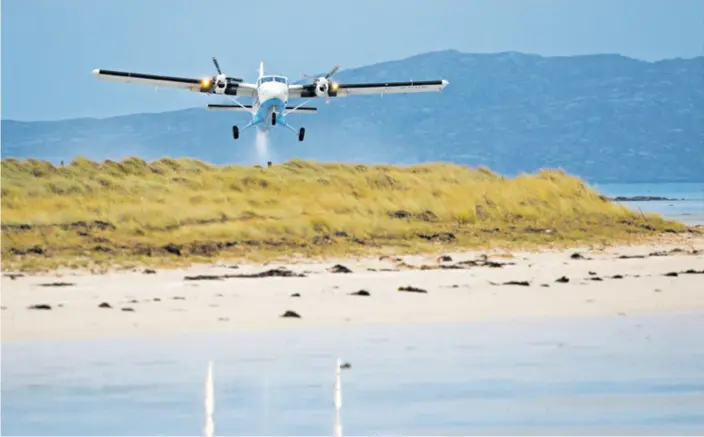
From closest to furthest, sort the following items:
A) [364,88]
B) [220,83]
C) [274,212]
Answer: [274,212] < [220,83] < [364,88]

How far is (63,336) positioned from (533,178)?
23.6 meters

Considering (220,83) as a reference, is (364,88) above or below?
above

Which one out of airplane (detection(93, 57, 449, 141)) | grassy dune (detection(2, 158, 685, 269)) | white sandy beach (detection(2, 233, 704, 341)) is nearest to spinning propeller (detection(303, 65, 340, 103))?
airplane (detection(93, 57, 449, 141))

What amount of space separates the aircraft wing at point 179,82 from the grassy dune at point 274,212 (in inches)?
365

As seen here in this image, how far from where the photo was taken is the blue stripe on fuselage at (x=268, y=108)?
137 ft

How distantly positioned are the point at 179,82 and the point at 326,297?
28.2 meters

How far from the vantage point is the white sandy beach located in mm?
17953

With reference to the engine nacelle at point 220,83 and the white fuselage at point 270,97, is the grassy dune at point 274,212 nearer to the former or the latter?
the white fuselage at point 270,97

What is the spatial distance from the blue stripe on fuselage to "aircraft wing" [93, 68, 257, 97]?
3.90 metres

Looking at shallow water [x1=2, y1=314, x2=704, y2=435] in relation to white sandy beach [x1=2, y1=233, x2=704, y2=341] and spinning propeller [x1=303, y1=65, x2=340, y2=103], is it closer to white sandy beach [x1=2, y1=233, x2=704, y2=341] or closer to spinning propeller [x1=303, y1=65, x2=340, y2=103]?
white sandy beach [x1=2, y1=233, x2=704, y2=341]

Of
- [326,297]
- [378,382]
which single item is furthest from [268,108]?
[378,382]

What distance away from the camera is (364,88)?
48.7 meters

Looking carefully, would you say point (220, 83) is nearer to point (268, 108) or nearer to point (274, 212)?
point (268, 108)

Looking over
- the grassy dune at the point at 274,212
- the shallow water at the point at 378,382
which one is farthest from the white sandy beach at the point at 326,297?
the grassy dune at the point at 274,212
